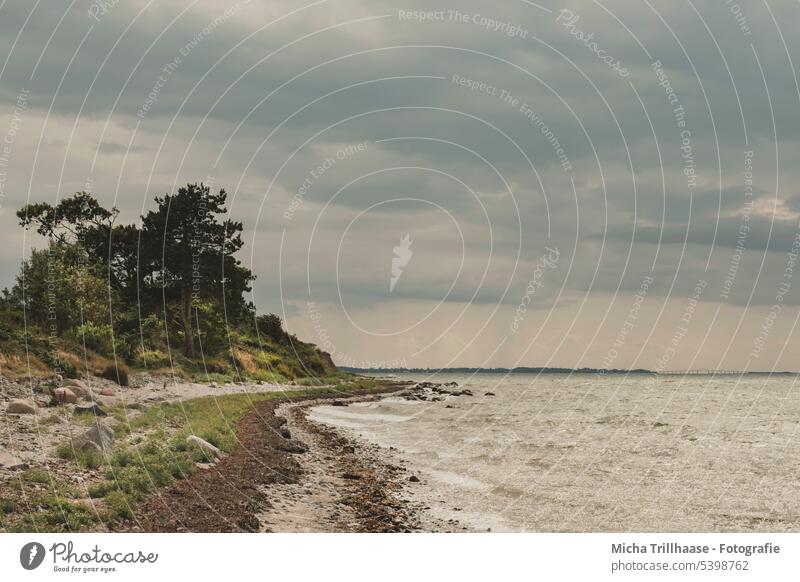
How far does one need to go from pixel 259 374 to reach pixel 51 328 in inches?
1247

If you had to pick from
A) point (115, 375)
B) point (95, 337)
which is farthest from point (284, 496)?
point (95, 337)

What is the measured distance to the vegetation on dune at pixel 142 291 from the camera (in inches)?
2015

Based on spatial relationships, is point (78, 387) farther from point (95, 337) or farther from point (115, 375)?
point (95, 337)

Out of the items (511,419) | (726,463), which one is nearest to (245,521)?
(726,463)

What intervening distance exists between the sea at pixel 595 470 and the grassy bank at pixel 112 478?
308 inches

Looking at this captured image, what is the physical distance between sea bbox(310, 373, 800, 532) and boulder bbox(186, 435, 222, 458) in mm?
7018

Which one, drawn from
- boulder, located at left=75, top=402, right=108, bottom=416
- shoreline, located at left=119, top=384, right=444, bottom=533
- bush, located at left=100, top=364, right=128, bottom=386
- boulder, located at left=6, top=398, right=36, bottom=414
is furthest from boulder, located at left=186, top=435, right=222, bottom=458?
bush, located at left=100, top=364, right=128, bottom=386

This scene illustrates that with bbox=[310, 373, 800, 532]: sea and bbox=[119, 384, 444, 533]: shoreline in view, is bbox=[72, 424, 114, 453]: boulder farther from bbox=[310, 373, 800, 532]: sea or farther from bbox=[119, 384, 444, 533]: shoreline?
bbox=[310, 373, 800, 532]: sea

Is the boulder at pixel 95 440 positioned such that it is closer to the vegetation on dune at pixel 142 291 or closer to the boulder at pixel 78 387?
the boulder at pixel 78 387

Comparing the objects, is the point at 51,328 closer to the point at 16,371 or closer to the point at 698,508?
the point at 16,371

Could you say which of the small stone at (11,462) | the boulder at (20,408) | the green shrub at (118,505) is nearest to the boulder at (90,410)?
the boulder at (20,408)

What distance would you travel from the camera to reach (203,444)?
24.7 meters

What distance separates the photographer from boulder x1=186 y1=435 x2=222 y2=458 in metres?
24.3

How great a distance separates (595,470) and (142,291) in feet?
158
